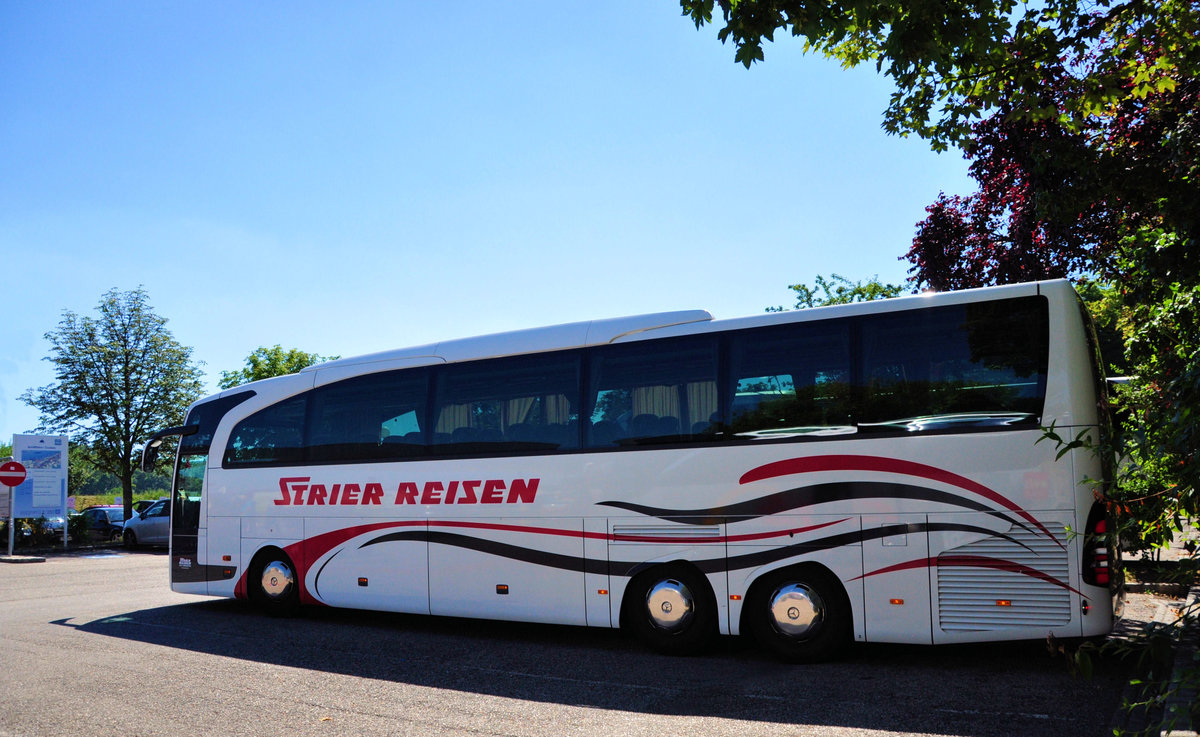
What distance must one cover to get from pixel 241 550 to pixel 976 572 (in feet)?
31.6

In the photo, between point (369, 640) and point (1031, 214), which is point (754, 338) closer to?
point (369, 640)

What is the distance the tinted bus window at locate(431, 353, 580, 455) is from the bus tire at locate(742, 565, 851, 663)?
8.60ft

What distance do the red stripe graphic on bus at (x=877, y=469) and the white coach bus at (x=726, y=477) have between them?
0.06 ft

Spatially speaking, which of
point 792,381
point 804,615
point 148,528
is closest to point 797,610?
point 804,615

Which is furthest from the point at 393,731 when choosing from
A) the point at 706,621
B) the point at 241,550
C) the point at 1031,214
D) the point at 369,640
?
the point at 1031,214

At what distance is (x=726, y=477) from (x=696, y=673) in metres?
1.85

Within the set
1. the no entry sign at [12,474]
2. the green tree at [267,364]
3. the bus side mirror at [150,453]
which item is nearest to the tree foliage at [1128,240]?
the bus side mirror at [150,453]

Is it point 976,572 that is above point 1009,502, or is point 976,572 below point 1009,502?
below

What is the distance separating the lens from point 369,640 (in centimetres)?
1056

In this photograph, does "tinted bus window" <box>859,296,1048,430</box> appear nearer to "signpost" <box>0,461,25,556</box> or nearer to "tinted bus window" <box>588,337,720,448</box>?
"tinted bus window" <box>588,337,720,448</box>

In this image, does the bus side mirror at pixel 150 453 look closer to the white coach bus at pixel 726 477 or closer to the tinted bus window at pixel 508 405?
the white coach bus at pixel 726 477

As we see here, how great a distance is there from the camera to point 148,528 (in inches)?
1142

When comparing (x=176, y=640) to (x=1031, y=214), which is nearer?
(x=176, y=640)

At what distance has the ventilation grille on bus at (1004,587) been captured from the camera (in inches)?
297
